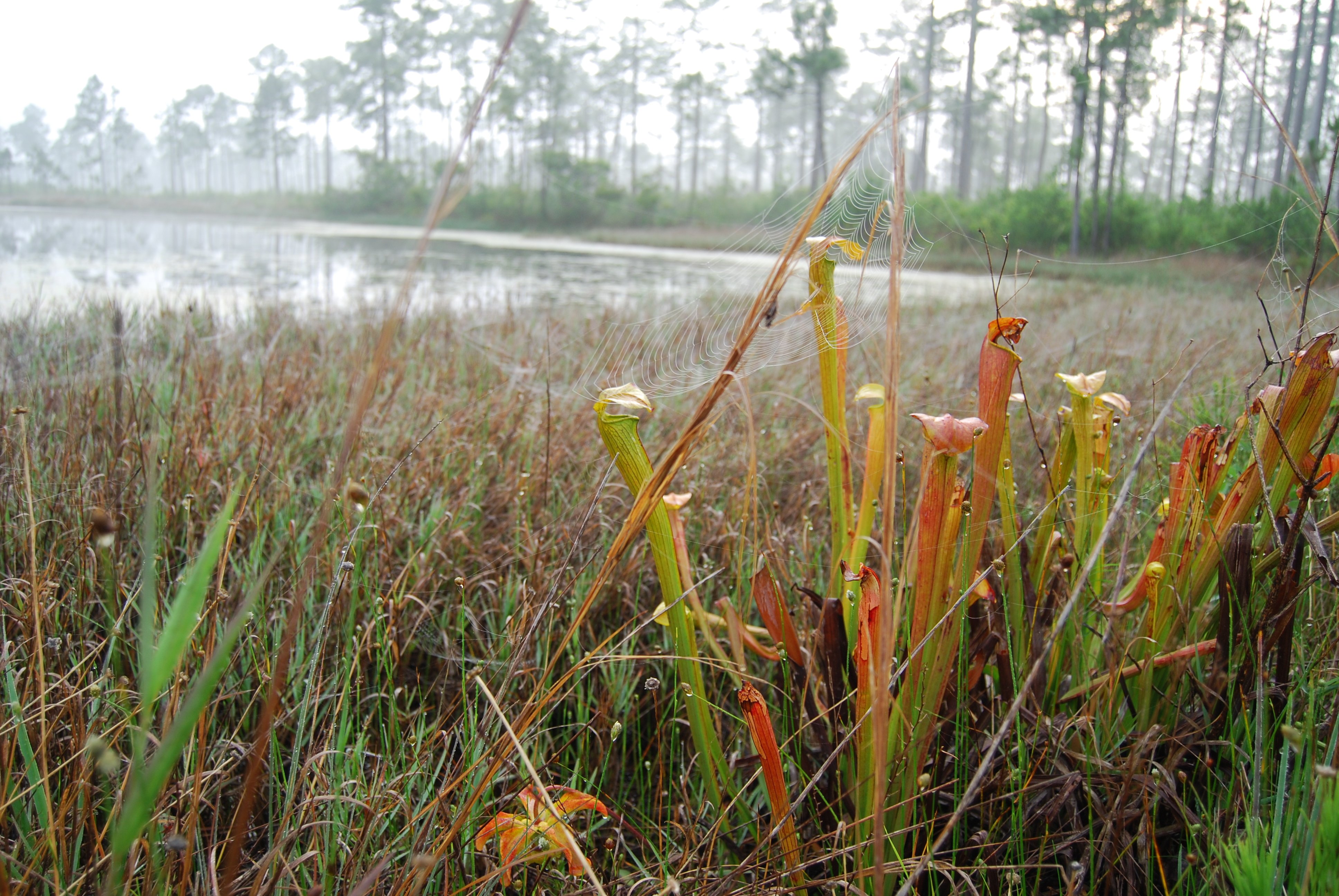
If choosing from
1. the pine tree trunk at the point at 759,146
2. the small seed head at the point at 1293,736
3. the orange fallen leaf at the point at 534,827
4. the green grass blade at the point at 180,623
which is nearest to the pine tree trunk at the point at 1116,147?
the small seed head at the point at 1293,736

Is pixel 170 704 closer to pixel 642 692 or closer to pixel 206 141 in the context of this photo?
pixel 642 692

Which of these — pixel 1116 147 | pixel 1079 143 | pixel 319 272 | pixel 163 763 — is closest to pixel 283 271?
pixel 319 272

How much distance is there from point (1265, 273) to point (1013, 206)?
17.1 m

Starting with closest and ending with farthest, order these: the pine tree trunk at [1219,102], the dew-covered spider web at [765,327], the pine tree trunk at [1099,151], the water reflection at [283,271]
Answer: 1. the dew-covered spider web at [765,327]
2. the pine tree trunk at [1219,102]
3. the water reflection at [283,271]
4. the pine tree trunk at [1099,151]

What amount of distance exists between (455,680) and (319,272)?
9.18 meters

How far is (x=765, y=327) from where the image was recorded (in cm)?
83

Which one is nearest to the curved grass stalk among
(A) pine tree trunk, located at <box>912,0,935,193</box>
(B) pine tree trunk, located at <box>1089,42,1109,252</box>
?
(B) pine tree trunk, located at <box>1089,42,1109,252</box>

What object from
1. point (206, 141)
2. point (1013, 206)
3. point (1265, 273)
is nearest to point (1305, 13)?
point (1013, 206)

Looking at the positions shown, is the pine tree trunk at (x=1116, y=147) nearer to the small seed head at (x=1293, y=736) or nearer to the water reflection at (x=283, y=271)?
the water reflection at (x=283, y=271)

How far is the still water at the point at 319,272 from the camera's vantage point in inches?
192

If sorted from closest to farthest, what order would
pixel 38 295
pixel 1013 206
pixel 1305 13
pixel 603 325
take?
1. pixel 38 295
2. pixel 603 325
3. pixel 1013 206
4. pixel 1305 13

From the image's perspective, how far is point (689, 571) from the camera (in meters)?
0.84

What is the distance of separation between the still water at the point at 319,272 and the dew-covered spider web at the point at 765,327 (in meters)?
0.05

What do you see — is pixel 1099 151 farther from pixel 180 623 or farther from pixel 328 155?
pixel 328 155
